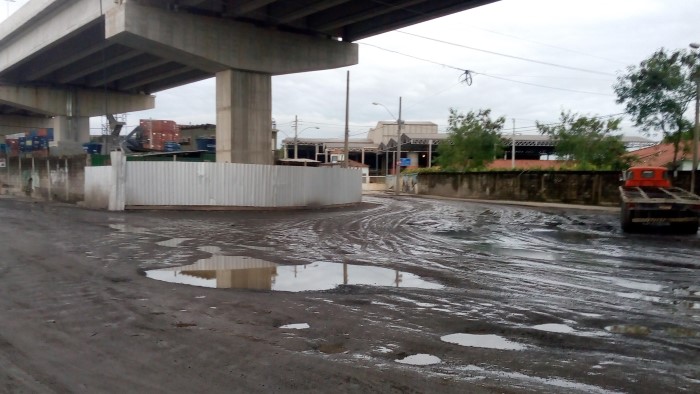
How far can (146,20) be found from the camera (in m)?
22.8

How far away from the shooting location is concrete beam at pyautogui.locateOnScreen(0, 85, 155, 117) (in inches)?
1706

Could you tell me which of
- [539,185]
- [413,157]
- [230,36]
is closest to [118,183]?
[230,36]

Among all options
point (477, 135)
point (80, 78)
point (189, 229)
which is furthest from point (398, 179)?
point (189, 229)

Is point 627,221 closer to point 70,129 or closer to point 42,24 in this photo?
point 42,24

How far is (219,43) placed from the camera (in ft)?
81.5

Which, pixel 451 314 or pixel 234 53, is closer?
pixel 451 314

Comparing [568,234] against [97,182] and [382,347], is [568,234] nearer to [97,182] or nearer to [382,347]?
[382,347]

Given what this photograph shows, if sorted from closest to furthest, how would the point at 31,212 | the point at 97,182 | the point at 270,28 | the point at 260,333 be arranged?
1. the point at 260,333
2. the point at 31,212
3. the point at 97,182
4. the point at 270,28

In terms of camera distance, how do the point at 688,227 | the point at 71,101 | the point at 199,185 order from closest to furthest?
the point at 688,227
the point at 199,185
the point at 71,101

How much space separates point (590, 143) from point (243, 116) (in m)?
29.1

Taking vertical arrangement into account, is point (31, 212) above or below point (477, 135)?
below

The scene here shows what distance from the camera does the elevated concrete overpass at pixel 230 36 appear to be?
23.1 m

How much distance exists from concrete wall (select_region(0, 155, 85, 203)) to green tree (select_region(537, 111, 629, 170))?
35190mm

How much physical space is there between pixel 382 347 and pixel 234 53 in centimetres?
2231
